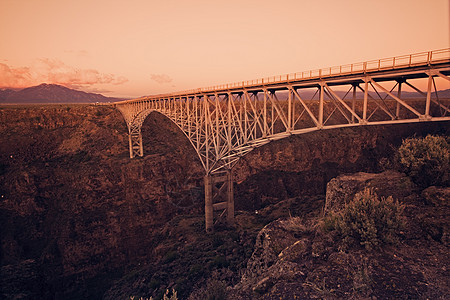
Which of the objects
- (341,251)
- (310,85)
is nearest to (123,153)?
(310,85)

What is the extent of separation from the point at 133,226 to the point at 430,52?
125ft

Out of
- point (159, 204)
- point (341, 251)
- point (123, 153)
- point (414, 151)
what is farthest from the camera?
point (123, 153)

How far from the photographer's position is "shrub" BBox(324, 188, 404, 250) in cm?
938

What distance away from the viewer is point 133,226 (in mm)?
35625

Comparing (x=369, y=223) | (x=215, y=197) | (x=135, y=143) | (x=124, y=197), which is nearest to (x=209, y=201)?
(x=215, y=197)

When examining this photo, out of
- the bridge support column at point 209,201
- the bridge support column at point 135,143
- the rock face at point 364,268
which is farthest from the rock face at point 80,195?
the rock face at point 364,268

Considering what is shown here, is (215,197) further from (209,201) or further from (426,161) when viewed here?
(426,161)

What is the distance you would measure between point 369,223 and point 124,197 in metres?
36.3

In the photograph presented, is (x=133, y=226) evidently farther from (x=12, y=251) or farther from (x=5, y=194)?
(x=5, y=194)

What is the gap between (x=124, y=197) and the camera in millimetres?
37719

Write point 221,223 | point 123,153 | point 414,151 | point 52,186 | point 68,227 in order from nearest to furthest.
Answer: point 414,151
point 221,223
point 68,227
point 52,186
point 123,153

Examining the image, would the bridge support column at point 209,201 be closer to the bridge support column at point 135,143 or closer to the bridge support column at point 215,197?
the bridge support column at point 215,197

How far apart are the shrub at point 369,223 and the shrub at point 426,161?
11.6ft

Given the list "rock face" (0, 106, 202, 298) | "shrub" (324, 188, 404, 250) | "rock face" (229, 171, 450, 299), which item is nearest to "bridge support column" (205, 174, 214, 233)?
"rock face" (0, 106, 202, 298)
